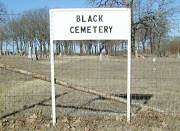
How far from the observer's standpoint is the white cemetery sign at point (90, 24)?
8.35 m

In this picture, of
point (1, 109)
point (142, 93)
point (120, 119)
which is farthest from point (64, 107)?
point (142, 93)

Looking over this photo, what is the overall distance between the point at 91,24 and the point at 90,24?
0.07 feet

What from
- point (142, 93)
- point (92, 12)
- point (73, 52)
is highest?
point (92, 12)

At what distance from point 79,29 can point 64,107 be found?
308cm

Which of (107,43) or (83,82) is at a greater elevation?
(107,43)

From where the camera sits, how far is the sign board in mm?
8352

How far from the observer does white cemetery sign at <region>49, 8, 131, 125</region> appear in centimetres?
835

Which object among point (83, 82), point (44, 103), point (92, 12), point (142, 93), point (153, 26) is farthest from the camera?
point (153, 26)

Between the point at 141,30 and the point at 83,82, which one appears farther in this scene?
the point at 141,30

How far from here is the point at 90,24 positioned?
838cm

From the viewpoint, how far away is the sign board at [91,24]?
835 cm

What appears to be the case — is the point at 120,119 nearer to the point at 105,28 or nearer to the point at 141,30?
the point at 105,28

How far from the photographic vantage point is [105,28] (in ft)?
27.4

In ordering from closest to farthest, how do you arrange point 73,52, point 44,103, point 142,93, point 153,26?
point 44,103 → point 73,52 → point 142,93 → point 153,26
